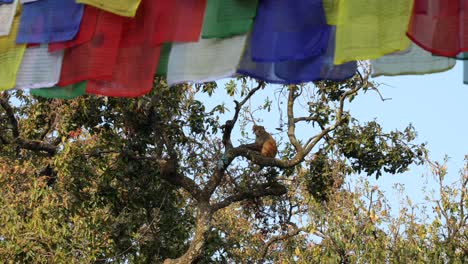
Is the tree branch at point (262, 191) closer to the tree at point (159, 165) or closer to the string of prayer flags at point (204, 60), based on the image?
the tree at point (159, 165)

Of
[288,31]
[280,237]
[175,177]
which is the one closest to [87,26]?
[288,31]

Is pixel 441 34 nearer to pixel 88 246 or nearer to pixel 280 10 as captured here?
pixel 280 10

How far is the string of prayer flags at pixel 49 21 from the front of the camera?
5.09 metres

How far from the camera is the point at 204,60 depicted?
4.77m

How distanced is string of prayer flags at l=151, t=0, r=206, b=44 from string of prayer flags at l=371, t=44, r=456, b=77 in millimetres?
994

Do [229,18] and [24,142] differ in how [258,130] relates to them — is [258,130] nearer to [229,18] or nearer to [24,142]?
[24,142]

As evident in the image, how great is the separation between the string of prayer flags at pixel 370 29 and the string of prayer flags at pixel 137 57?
44.8 inches

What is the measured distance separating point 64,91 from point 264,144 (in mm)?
5304

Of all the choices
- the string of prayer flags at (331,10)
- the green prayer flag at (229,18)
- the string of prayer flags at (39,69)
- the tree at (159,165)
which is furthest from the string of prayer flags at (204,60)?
the tree at (159,165)

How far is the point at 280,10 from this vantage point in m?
4.56

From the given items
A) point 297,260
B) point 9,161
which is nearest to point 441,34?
point 297,260

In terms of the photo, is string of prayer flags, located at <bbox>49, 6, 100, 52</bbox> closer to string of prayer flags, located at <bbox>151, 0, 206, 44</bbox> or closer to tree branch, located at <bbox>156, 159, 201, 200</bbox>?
string of prayer flags, located at <bbox>151, 0, 206, 44</bbox>

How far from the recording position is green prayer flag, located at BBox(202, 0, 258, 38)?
4.61m

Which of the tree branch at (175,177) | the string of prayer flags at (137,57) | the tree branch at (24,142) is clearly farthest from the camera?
the tree branch at (24,142)
